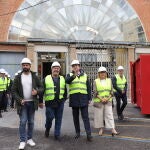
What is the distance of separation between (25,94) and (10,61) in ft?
46.7

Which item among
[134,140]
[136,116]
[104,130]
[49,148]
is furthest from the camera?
[136,116]

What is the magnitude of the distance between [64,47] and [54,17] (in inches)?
80.5

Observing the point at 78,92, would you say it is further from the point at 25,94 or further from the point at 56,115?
the point at 25,94

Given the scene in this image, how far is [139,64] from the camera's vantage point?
1366 cm

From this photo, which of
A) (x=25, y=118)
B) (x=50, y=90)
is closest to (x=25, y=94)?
(x=25, y=118)

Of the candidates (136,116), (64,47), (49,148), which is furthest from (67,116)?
(64,47)

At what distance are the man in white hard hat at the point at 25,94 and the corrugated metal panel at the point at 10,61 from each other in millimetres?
13985

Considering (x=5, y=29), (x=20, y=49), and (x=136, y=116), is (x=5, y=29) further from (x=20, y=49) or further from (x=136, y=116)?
(x=136, y=116)

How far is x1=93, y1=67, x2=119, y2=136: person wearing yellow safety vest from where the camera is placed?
9.60m

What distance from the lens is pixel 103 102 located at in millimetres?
9602

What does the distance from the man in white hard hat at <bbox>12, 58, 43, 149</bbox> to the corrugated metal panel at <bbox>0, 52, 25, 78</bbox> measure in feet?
45.9

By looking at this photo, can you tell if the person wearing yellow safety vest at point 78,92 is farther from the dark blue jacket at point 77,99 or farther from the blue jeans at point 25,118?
the blue jeans at point 25,118

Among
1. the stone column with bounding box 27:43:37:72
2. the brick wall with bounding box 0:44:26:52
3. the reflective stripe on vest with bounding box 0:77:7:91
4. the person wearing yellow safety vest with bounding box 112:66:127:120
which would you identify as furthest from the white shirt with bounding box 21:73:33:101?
the brick wall with bounding box 0:44:26:52

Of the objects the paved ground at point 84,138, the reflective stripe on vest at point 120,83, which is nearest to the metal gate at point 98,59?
the reflective stripe on vest at point 120,83
